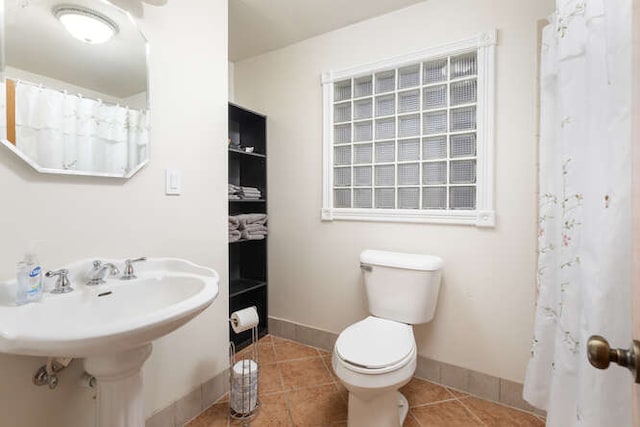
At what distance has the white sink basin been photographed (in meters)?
0.71

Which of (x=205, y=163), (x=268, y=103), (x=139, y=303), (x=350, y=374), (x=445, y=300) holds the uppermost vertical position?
(x=268, y=103)

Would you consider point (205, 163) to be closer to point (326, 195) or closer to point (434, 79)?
point (326, 195)

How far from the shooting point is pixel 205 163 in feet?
5.23

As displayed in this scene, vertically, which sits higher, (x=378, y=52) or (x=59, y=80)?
(x=378, y=52)

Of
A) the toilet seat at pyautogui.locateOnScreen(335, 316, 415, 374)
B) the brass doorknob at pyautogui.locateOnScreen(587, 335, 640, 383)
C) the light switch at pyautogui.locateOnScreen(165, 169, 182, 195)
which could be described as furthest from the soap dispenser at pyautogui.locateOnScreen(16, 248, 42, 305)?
the brass doorknob at pyautogui.locateOnScreen(587, 335, 640, 383)

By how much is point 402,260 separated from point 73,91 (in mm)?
1646

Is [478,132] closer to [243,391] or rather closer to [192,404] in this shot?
[243,391]

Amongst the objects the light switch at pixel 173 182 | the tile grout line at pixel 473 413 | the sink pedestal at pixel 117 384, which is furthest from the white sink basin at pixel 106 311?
the tile grout line at pixel 473 413

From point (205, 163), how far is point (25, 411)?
3.77ft

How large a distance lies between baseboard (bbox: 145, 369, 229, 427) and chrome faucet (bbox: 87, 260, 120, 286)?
27.6 inches

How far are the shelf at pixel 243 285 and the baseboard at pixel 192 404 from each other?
565 millimetres

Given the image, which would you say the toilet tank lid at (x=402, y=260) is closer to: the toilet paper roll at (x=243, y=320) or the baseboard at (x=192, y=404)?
the toilet paper roll at (x=243, y=320)

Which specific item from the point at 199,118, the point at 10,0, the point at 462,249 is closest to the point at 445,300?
the point at 462,249

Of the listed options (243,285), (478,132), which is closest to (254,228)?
(243,285)
